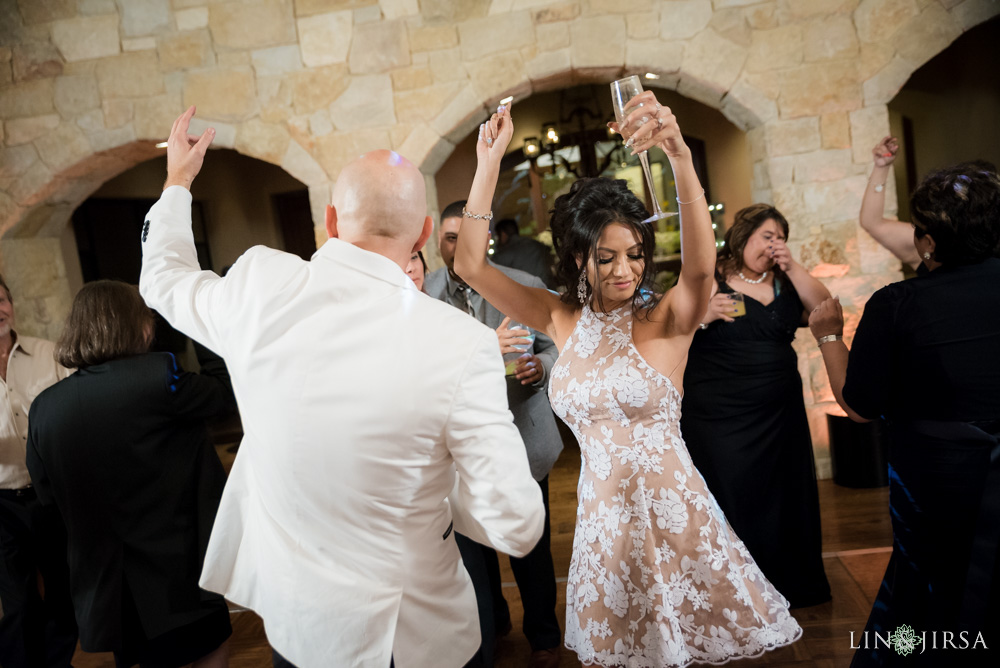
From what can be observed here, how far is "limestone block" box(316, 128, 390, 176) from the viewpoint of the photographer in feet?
13.8

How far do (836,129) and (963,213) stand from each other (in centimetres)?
275

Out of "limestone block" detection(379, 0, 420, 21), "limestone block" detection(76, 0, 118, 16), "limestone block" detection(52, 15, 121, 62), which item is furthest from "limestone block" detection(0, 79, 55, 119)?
"limestone block" detection(379, 0, 420, 21)

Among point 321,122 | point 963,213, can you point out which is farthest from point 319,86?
point 963,213

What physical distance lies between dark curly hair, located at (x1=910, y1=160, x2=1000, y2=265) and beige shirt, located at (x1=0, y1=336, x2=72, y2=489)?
2881mm

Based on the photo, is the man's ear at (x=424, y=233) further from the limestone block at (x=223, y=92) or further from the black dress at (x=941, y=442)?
the limestone block at (x=223, y=92)

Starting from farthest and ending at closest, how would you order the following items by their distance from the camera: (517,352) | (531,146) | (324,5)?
(531,146)
(324,5)
(517,352)

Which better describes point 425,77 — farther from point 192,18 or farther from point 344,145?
point 192,18

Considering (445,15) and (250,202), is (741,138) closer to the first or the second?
(445,15)

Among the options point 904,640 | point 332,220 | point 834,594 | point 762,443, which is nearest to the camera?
point 332,220

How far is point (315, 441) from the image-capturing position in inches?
44.0

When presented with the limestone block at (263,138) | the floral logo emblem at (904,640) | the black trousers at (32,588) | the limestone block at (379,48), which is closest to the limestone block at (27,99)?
the limestone block at (263,138)

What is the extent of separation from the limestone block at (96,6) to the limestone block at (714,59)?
145 inches

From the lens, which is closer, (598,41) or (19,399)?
(19,399)

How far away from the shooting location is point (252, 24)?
4.19 meters
